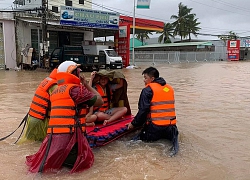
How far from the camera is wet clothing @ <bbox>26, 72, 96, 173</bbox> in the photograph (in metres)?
3.35

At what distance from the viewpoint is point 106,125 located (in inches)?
200

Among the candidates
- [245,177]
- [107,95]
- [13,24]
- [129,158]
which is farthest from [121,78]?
[13,24]

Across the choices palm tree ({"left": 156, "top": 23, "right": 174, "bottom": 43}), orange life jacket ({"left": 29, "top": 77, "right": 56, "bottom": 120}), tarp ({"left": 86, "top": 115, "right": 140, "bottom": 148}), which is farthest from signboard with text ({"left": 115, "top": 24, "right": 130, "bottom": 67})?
palm tree ({"left": 156, "top": 23, "right": 174, "bottom": 43})

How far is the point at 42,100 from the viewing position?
423 cm

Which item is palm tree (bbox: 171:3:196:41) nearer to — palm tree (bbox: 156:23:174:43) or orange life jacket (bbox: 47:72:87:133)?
palm tree (bbox: 156:23:174:43)

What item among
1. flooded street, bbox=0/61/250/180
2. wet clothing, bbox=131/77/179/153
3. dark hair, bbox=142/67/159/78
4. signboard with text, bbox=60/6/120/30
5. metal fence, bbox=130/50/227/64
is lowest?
flooded street, bbox=0/61/250/180

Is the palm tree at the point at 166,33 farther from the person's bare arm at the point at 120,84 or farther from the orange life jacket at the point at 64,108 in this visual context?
the orange life jacket at the point at 64,108

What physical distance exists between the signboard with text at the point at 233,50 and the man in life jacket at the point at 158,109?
3435 cm

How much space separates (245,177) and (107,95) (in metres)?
2.80

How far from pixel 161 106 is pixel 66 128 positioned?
1579 mm

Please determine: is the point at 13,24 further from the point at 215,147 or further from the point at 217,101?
the point at 215,147

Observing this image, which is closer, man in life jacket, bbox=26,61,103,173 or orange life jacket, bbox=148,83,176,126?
man in life jacket, bbox=26,61,103,173

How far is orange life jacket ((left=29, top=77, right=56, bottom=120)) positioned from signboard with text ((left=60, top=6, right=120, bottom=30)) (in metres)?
18.9

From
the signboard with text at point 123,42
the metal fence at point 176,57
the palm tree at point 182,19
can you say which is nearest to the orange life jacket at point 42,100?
the signboard with text at point 123,42
